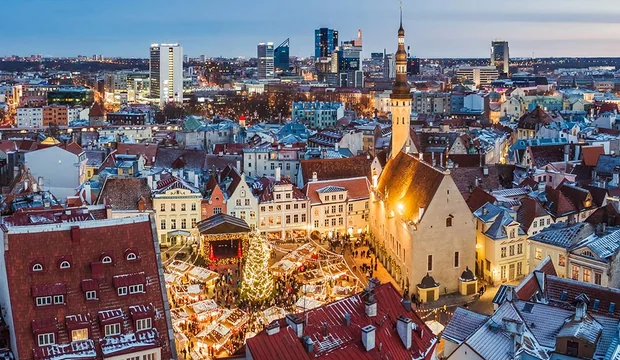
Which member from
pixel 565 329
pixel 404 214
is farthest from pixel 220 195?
pixel 565 329

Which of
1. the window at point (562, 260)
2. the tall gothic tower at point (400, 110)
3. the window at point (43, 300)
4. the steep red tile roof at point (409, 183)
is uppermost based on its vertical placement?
the tall gothic tower at point (400, 110)

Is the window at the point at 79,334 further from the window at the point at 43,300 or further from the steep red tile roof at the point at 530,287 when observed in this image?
the steep red tile roof at the point at 530,287

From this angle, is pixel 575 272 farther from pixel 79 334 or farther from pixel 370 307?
pixel 79 334

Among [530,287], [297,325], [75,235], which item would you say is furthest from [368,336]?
[75,235]

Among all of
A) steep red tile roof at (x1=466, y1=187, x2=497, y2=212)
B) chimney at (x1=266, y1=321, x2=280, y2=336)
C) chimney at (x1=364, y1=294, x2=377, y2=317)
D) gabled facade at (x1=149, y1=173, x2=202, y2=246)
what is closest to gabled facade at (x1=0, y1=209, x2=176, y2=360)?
chimney at (x1=266, y1=321, x2=280, y2=336)

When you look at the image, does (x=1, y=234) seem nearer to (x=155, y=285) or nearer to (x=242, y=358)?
(x=155, y=285)

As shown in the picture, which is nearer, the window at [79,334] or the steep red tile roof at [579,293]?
the window at [79,334]

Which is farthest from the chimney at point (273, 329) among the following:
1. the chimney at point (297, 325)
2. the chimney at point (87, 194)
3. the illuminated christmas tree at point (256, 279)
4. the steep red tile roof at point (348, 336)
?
the chimney at point (87, 194)
